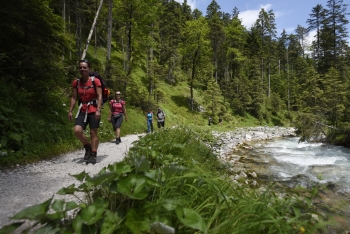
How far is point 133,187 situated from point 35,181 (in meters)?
2.74

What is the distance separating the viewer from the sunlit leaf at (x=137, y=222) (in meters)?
1.42

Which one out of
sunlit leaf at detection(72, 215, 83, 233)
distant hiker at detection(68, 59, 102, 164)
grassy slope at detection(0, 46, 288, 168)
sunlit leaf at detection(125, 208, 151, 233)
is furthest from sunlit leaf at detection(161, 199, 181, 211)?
grassy slope at detection(0, 46, 288, 168)

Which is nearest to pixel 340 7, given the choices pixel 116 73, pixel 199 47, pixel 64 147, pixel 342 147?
pixel 199 47

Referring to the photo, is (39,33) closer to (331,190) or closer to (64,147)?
(64,147)

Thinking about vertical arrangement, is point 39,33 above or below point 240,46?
below

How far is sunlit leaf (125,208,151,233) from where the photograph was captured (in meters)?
1.42

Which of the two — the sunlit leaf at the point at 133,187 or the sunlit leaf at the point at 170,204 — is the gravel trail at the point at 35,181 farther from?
the sunlit leaf at the point at 170,204

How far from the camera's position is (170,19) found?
4078 centimetres

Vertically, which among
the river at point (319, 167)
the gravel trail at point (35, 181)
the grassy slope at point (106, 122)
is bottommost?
the river at point (319, 167)

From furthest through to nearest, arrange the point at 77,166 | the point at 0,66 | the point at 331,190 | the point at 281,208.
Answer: the point at 331,190
the point at 0,66
the point at 77,166
the point at 281,208

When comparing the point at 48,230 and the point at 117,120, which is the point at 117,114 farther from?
the point at 48,230

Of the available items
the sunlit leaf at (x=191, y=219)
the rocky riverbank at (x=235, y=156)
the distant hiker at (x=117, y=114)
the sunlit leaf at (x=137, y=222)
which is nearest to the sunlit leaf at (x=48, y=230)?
the sunlit leaf at (x=137, y=222)

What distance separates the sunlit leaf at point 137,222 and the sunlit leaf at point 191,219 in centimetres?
22

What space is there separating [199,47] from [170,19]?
42.7 ft
